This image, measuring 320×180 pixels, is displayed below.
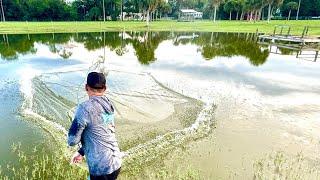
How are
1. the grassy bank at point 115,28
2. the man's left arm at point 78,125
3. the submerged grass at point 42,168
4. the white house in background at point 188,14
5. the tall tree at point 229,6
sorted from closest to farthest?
the man's left arm at point 78,125 < the submerged grass at point 42,168 < the grassy bank at point 115,28 < the tall tree at point 229,6 < the white house in background at point 188,14

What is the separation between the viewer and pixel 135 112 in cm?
1137

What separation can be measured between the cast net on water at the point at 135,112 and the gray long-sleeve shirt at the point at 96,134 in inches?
149

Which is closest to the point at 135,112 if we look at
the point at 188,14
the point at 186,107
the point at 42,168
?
the point at 186,107

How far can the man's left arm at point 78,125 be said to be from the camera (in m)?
3.68

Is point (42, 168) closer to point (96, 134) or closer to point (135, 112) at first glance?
point (96, 134)

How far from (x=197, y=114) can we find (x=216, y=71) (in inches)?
318

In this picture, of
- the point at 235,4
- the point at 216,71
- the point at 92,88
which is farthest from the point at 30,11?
the point at 92,88

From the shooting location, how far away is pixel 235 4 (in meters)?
92.7

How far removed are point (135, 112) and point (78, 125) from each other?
7693 millimetres

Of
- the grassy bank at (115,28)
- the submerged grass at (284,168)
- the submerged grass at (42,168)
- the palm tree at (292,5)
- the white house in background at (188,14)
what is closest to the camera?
the submerged grass at (42,168)

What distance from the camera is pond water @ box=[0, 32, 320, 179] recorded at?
8.62 metres

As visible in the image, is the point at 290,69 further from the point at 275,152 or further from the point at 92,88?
the point at 92,88

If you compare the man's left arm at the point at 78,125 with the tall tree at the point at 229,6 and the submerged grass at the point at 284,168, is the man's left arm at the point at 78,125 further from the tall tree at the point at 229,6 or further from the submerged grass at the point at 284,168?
the tall tree at the point at 229,6

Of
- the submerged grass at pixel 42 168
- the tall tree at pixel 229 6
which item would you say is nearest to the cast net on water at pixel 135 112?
the submerged grass at pixel 42 168
